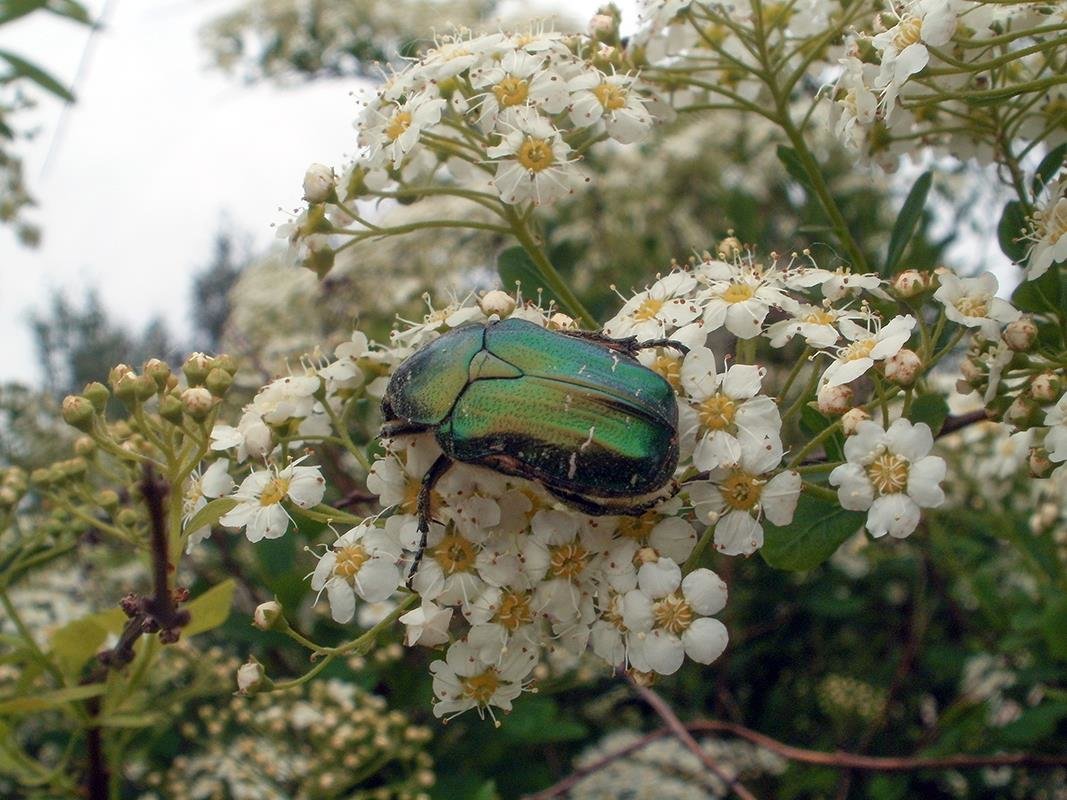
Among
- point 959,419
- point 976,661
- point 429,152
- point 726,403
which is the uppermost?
point 429,152

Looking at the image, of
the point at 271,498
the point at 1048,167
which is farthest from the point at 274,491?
the point at 1048,167

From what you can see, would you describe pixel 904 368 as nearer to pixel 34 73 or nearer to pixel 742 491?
pixel 742 491

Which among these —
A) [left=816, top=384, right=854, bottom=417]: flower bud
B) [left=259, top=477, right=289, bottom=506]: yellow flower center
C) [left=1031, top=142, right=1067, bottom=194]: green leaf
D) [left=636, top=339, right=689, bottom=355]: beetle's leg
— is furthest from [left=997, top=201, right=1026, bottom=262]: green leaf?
[left=259, top=477, right=289, bottom=506]: yellow flower center

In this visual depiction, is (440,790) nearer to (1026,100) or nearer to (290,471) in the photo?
(290,471)

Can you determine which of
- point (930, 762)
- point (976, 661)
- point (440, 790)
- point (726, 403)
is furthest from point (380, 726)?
point (976, 661)

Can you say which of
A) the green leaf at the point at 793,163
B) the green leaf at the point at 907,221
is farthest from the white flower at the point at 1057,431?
the green leaf at the point at 793,163
